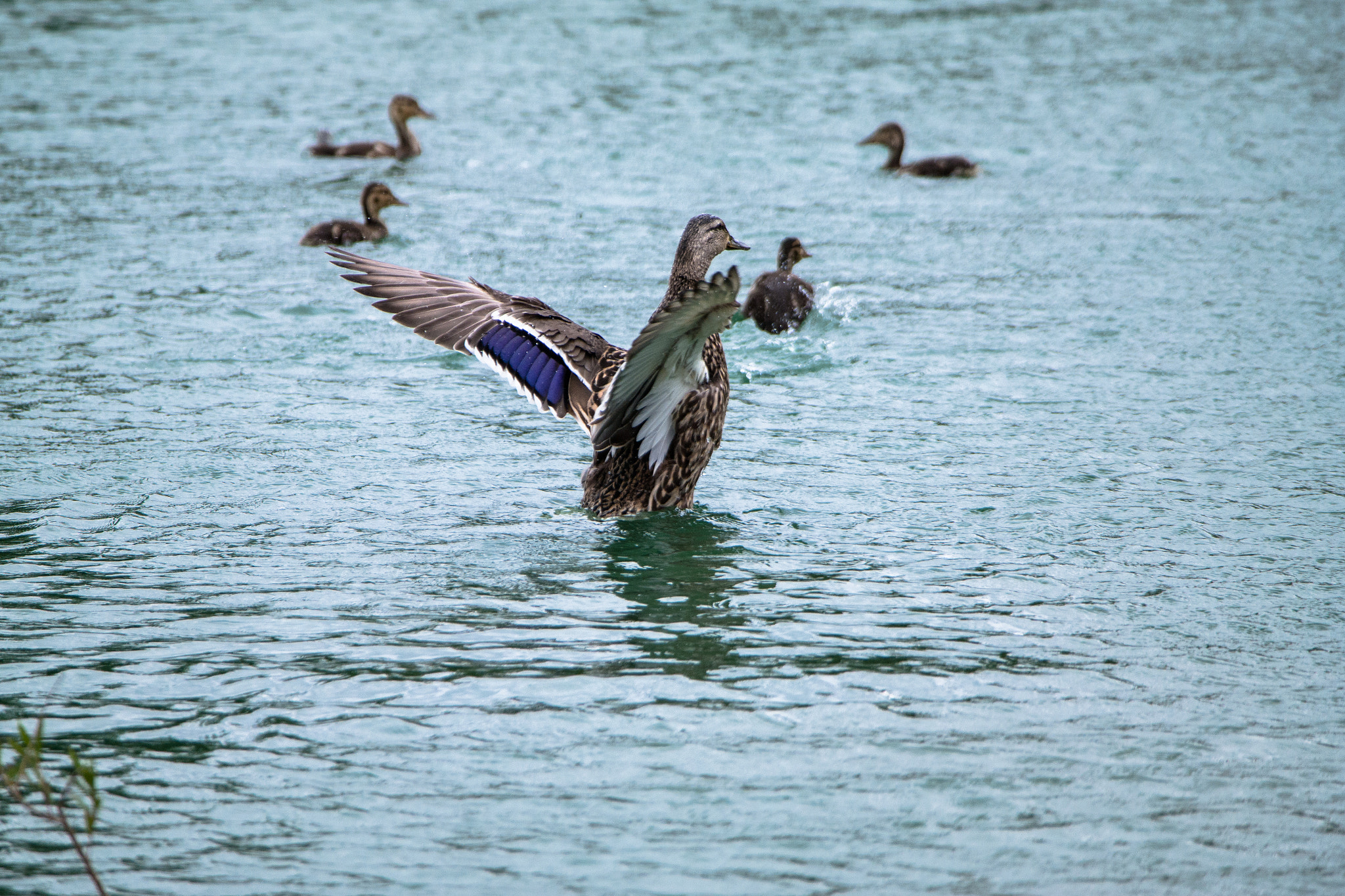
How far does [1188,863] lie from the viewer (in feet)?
11.4

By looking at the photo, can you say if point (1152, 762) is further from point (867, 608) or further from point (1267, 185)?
point (1267, 185)

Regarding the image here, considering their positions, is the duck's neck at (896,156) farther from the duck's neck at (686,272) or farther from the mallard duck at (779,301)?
the duck's neck at (686,272)

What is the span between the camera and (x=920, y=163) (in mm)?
11875

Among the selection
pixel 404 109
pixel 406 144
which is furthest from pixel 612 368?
pixel 404 109

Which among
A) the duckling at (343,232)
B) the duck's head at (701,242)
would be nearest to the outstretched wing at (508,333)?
the duck's head at (701,242)

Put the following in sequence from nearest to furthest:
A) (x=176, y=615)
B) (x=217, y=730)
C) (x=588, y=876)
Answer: (x=588, y=876), (x=217, y=730), (x=176, y=615)

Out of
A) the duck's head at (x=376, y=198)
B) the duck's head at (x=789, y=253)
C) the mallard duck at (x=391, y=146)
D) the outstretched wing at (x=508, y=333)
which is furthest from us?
the mallard duck at (x=391, y=146)

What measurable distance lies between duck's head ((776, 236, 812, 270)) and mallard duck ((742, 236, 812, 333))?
31cm

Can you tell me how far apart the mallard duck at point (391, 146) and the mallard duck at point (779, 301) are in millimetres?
5219

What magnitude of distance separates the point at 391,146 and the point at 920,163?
453cm

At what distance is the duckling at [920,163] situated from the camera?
11797 millimetres

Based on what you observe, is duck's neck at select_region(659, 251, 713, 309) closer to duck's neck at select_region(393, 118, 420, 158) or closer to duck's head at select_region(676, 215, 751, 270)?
duck's head at select_region(676, 215, 751, 270)

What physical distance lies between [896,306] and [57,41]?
1269cm

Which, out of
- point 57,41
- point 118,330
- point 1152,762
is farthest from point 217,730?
point 57,41
